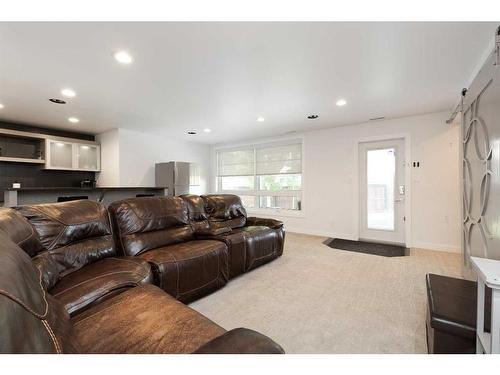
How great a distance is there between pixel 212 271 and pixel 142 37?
221 cm

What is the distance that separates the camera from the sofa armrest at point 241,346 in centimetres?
71

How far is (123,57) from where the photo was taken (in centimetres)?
213

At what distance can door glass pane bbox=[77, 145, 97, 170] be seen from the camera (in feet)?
15.8

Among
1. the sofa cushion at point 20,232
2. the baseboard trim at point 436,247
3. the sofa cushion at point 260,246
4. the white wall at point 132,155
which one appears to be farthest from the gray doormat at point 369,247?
the white wall at point 132,155

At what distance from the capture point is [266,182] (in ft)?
19.5

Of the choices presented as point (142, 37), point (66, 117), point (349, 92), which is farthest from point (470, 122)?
point (66, 117)

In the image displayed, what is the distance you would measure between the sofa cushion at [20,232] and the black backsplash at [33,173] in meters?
4.20

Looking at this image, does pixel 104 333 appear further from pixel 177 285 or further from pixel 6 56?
pixel 6 56

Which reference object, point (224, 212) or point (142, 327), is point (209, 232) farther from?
point (142, 327)

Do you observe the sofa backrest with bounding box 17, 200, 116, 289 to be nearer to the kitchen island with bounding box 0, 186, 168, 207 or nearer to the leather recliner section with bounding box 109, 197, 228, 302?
the leather recliner section with bounding box 109, 197, 228, 302

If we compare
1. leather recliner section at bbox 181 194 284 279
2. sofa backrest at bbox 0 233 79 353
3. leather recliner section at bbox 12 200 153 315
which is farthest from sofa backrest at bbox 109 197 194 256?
sofa backrest at bbox 0 233 79 353

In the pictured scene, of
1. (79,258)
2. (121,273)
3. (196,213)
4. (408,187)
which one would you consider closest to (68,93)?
(196,213)

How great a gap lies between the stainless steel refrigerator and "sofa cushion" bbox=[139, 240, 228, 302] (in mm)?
3001

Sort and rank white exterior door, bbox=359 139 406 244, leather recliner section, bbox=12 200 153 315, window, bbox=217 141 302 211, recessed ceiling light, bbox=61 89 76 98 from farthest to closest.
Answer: window, bbox=217 141 302 211, white exterior door, bbox=359 139 406 244, recessed ceiling light, bbox=61 89 76 98, leather recliner section, bbox=12 200 153 315
